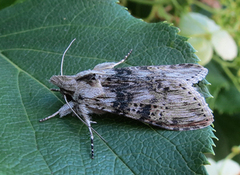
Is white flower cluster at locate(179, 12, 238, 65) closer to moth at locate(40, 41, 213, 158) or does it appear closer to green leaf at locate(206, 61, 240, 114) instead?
green leaf at locate(206, 61, 240, 114)

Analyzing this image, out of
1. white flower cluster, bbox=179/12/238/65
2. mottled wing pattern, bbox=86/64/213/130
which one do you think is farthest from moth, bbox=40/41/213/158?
white flower cluster, bbox=179/12/238/65

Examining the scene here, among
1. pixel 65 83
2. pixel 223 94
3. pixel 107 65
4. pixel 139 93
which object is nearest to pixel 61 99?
pixel 65 83

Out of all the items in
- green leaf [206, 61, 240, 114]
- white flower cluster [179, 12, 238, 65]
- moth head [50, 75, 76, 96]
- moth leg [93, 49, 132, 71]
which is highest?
white flower cluster [179, 12, 238, 65]

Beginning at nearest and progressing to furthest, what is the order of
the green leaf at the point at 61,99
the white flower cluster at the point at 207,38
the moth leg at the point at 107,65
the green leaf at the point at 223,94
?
the green leaf at the point at 61,99, the moth leg at the point at 107,65, the white flower cluster at the point at 207,38, the green leaf at the point at 223,94

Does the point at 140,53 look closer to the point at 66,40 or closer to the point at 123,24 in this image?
the point at 123,24

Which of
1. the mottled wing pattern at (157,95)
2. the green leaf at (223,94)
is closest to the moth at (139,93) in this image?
the mottled wing pattern at (157,95)

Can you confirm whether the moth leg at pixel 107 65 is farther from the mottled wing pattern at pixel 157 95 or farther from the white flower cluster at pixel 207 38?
the white flower cluster at pixel 207 38

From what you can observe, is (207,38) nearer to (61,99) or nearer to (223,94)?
(223,94)
